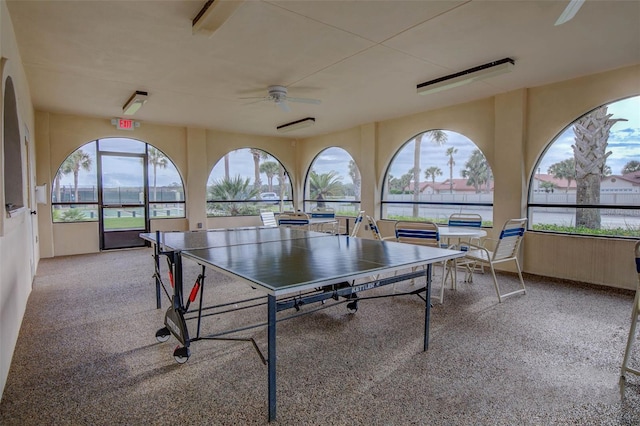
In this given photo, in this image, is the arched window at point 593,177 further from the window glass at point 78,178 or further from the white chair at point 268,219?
the window glass at point 78,178

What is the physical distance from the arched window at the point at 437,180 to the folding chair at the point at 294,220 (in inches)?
84.2

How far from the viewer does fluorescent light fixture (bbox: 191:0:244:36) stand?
2486 mm

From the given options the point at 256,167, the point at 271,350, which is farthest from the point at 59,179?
the point at 271,350

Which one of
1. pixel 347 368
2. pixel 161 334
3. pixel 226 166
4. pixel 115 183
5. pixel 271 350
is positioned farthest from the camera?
pixel 226 166

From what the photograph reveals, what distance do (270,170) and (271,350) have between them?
7836mm

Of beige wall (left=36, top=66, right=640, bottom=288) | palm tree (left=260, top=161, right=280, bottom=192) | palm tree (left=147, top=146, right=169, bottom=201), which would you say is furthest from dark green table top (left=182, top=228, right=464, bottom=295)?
palm tree (left=260, top=161, right=280, bottom=192)

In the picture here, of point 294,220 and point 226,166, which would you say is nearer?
point 294,220

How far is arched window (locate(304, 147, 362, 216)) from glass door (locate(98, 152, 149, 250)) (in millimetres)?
3990

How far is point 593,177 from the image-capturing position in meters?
4.52

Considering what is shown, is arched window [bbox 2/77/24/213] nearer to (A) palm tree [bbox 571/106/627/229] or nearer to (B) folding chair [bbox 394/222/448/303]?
(B) folding chair [bbox 394/222/448/303]

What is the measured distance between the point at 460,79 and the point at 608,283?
3122 mm

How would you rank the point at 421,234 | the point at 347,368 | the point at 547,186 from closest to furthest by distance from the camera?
the point at 347,368, the point at 421,234, the point at 547,186

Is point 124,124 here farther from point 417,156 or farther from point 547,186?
point 547,186

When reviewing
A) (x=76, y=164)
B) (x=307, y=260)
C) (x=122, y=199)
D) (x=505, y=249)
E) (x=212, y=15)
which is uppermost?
(x=212, y=15)
